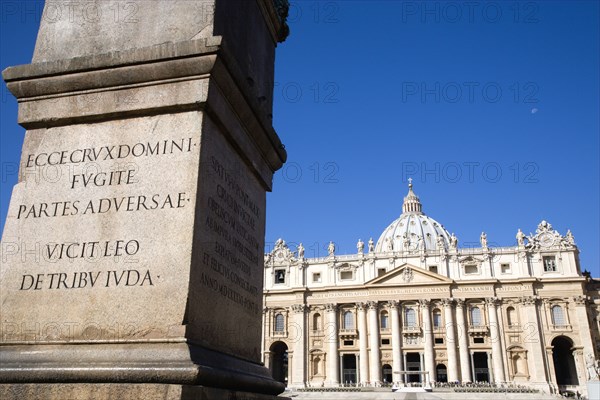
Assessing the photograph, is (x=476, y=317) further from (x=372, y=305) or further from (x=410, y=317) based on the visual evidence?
(x=372, y=305)

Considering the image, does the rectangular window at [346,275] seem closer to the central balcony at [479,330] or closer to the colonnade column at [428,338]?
the colonnade column at [428,338]

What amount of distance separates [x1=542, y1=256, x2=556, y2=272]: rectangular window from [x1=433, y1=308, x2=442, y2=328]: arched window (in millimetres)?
12096

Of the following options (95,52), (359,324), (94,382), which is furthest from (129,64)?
(359,324)

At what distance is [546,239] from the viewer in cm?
5941

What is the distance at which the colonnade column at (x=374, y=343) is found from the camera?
184 ft

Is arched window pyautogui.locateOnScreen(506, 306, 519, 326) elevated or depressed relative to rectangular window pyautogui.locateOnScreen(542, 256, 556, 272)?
depressed

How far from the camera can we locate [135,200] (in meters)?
3.58

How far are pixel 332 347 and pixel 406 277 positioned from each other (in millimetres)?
10945

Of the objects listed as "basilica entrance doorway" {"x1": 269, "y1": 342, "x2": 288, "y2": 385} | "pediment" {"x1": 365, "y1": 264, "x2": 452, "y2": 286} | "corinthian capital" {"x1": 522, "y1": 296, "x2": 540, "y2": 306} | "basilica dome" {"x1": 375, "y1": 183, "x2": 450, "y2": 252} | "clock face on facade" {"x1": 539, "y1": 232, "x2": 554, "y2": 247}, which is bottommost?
"basilica entrance doorway" {"x1": 269, "y1": 342, "x2": 288, "y2": 385}

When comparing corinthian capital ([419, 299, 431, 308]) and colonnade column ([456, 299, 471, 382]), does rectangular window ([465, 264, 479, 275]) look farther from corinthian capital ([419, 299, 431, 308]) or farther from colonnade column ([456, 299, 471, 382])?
corinthian capital ([419, 299, 431, 308])

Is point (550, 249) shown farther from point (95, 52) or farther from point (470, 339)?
point (95, 52)

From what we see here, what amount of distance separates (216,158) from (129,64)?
891mm

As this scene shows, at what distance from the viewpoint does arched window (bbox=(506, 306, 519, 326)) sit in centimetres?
5578

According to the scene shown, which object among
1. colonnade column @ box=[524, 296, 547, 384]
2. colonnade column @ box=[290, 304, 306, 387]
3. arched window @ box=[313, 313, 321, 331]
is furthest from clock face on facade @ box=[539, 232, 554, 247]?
colonnade column @ box=[290, 304, 306, 387]
